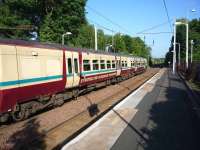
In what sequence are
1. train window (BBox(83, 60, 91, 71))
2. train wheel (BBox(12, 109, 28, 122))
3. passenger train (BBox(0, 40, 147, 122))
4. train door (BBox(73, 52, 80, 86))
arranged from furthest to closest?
train window (BBox(83, 60, 91, 71)), train door (BBox(73, 52, 80, 86)), train wheel (BBox(12, 109, 28, 122)), passenger train (BBox(0, 40, 147, 122))

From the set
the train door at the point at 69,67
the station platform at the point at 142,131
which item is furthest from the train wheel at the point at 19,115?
the train door at the point at 69,67

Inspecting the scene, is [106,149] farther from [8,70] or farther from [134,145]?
[8,70]

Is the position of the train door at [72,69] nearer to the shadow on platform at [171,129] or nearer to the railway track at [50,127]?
the railway track at [50,127]

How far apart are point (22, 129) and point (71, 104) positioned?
6.93 meters

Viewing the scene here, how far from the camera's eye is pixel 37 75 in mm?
15617

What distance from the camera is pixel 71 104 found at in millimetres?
20094

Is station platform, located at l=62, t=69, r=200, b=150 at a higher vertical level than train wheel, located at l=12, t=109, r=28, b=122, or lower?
lower

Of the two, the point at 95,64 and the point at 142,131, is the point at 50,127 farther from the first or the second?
the point at 95,64

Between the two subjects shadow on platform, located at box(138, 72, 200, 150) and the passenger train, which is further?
the passenger train

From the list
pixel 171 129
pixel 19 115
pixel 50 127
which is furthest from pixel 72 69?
pixel 171 129

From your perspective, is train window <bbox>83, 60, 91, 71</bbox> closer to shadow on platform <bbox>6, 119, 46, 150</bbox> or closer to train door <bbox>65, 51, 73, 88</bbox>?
train door <bbox>65, 51, 73, 88</bbox>

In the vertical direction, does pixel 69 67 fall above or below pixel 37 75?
above

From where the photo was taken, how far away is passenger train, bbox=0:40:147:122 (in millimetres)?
13336

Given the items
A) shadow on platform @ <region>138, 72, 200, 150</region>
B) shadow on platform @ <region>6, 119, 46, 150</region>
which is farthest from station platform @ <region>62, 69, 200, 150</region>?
shadow on platform @ <region>6, 119, 46, 150</region>
